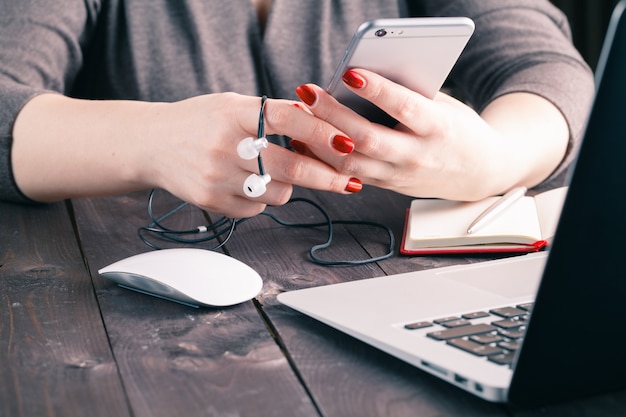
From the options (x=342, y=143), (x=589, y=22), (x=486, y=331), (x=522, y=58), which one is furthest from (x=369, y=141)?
(x=589, y=22)

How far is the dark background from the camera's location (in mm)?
2402

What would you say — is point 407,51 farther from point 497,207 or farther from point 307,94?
point 497,207

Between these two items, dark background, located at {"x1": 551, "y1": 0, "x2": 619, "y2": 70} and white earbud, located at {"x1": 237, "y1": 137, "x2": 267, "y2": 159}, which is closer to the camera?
white earbud, located at {"x1": 237, "y1": 137, "x2": 267, "y2": 159}

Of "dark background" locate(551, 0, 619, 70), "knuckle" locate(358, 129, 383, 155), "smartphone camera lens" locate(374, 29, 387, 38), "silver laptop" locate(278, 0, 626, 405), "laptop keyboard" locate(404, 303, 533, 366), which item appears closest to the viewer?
"silver laptop" locate(278, 0, 626, 405)

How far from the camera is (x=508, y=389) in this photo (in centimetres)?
47

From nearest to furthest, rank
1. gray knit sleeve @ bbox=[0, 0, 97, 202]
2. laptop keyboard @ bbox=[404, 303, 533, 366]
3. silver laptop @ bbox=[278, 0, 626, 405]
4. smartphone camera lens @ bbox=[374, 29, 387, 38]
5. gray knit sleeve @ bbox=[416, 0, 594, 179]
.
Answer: silver laptop @ bbox=[278, 0, 626, 405]
laptop keyboard @ bbox=[404, 303, 533, 366]
smartphone camera lens @ bbox=[374, 29, 387, 38]
gray knit sleeve @ bbox=[0, 0, 97, 202]
gray knit sleeve @ bbox=[416, 0, 594, 179]

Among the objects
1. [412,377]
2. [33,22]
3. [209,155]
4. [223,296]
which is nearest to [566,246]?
[412,377]

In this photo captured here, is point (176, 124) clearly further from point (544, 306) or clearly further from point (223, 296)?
point (544, 306)

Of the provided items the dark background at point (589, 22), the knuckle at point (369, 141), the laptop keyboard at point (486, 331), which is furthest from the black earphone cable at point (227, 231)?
the dark background at point (589, 22)

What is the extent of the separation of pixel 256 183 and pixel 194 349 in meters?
0.21

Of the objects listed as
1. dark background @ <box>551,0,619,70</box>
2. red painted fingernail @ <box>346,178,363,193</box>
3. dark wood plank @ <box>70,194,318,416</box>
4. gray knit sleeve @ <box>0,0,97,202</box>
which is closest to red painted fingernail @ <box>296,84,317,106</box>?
red painted fingernail @ <box>346,178,363,193</box>

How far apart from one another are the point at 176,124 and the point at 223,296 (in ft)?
0.80

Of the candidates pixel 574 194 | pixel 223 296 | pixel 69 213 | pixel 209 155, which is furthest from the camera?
pixel 69 213

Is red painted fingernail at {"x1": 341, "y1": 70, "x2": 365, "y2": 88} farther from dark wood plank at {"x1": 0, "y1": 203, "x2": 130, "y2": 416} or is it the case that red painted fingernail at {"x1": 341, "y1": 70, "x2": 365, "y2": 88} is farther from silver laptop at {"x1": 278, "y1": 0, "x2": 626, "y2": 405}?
dark wood plank at {"x1": 0, "y1": 203, "x2": 130, "y2": 416}
